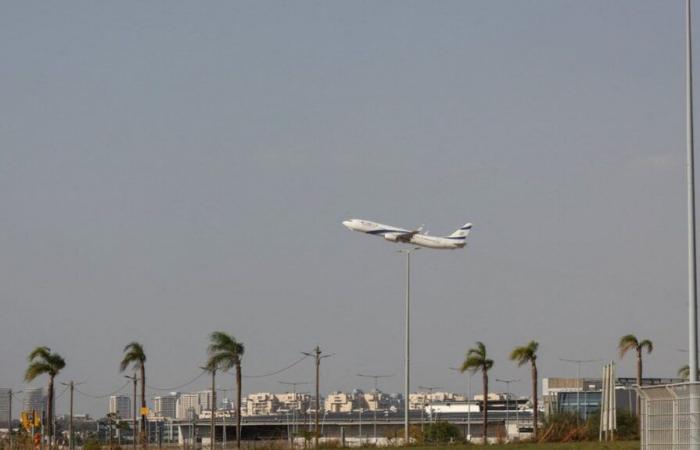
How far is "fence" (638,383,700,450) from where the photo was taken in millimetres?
22969

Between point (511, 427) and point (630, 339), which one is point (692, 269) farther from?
point (511, 427)

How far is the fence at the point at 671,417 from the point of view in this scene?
22969 millimetres

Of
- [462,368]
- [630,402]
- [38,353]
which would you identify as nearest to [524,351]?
[462,368]

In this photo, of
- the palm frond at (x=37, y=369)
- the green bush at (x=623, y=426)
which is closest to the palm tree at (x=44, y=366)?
the palm frond at (x=37, y=369)

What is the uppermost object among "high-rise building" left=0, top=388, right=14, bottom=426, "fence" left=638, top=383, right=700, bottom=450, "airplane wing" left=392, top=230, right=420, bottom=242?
"airplane wing" left=392, top=230, right=420, bottom=242

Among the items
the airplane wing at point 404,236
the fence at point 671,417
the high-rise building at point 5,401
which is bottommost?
the high-rise building at point 5,401

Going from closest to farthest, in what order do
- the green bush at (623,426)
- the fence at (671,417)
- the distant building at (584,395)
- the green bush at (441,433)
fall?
1. the fence at (671,417)
2. the green bush at (623,426)
3. the green bush at (441,433)
4. the distant building at (584,395)

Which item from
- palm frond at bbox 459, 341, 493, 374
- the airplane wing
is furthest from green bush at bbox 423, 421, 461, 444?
the airplane wing

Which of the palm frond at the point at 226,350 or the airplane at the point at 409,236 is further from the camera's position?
the airplane at the point at 409,236

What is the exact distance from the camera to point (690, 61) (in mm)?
29734

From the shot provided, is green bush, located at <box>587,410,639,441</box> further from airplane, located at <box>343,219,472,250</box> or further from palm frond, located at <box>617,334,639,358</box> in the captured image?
airplane, located at <box>343,219,472,250</box>

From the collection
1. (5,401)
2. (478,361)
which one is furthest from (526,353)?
(5,401)

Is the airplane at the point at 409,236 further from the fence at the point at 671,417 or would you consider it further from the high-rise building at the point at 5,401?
the fence at the point at 671,417

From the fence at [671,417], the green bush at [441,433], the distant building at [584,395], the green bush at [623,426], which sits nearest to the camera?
the fence at [671,417]
